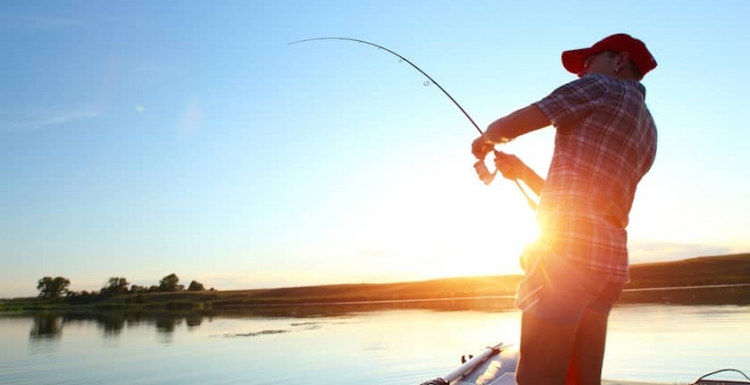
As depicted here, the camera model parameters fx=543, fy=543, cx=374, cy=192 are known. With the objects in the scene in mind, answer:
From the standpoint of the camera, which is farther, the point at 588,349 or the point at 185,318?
the point at 185,318

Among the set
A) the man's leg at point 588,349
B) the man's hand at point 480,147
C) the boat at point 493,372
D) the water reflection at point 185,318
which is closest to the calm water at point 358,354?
the boat at point 493,372

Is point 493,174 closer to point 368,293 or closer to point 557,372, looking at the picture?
point 557,372

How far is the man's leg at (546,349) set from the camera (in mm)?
2598

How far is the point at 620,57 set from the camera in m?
2.99

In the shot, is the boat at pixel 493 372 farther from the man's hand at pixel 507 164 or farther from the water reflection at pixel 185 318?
the water reflection at pixel 185 318

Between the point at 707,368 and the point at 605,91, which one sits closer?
the point at 605,91

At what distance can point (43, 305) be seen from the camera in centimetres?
12512

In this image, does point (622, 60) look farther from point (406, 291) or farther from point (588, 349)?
point (406, 291)

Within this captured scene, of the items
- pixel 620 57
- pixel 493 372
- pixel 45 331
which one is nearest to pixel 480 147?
pixel 620 57

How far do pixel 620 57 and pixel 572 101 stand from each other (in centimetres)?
56

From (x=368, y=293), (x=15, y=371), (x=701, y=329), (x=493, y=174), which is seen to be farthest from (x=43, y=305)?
(x=493, y=174)

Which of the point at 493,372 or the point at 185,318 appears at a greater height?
the point at 493,372

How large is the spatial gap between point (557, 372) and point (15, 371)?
24.9m

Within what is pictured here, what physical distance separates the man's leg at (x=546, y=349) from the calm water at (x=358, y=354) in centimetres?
1212
